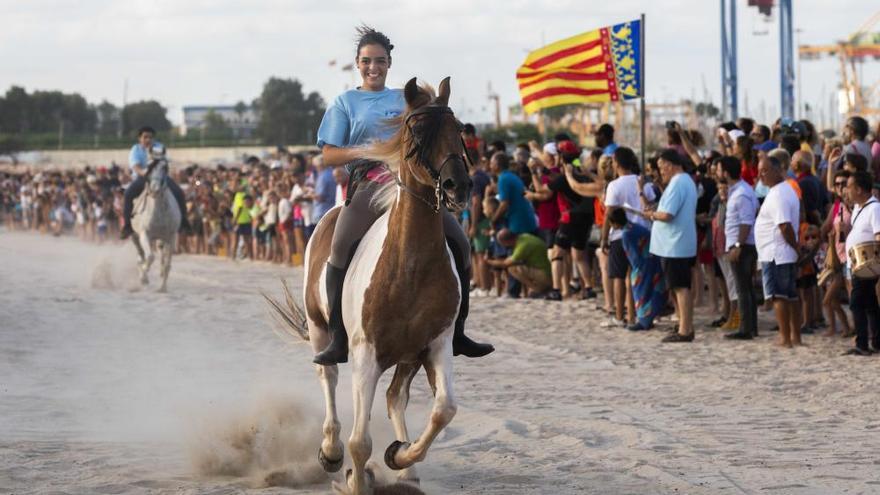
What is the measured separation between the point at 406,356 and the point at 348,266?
0.69 m

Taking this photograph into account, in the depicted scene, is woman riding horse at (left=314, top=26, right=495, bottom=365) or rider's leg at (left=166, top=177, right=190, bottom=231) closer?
woman riding horse at (left=314, top=26, right=495, bottom=365)

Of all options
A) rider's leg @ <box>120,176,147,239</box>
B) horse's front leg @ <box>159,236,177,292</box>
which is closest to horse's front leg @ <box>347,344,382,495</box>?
horse's front leg @ <box>159,236,177,292</box>

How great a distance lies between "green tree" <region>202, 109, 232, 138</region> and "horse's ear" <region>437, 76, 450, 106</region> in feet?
372

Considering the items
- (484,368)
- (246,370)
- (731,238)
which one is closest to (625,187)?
(731,238)

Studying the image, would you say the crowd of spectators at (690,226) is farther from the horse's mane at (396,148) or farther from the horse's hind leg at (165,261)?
the horse's mane at (396,148)

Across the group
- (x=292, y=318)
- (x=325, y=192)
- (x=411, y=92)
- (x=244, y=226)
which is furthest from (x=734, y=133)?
(x=244, y=226)

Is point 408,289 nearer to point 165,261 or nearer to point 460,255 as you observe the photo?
point 460,255

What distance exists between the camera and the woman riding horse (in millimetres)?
7711

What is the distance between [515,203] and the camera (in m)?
19.6

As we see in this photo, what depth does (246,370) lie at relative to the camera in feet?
44.1

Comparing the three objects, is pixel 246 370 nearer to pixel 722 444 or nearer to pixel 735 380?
pixel 735 380

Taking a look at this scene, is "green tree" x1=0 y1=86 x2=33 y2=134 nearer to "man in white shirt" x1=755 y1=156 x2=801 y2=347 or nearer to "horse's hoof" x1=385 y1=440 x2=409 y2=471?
"man in white shirt" x1=755 y1=156 x2=801 y2=347

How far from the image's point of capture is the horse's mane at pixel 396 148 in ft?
22.6

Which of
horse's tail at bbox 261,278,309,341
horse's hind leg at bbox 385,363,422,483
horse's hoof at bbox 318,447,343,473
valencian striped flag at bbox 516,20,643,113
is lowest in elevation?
horse's hoof at bbox 318,447,343,473
